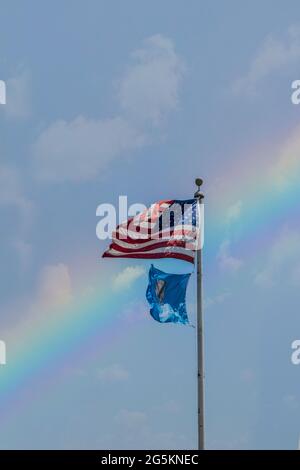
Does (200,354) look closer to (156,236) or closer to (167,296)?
(167,296)

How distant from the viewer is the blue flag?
47000mm

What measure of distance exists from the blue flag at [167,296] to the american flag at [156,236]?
3.24ft

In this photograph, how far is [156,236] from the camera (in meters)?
47.4

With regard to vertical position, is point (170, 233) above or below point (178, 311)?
above

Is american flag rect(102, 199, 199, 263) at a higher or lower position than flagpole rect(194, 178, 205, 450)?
higher

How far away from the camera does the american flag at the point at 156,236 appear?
47.3 meters

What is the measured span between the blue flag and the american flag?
987 mm

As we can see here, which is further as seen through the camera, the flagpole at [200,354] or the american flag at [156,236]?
the american flag at [156,236]

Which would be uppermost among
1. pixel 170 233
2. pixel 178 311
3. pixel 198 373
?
pixel 170 233

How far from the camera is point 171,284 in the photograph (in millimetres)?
47281
